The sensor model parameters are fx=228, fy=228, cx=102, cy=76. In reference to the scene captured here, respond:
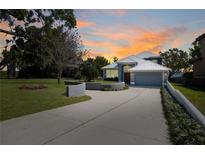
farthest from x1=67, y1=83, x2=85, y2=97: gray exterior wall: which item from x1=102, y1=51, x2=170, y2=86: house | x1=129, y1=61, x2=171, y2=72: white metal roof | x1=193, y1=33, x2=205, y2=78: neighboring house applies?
x1=102, y1=51, x2=170, y2=86: house

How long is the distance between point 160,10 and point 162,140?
6.46 metres

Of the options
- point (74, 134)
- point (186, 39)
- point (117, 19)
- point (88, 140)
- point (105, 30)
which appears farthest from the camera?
point (186, 39)

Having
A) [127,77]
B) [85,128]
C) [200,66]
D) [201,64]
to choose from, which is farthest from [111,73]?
[85,128]

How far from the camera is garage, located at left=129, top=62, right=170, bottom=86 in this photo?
3002cm

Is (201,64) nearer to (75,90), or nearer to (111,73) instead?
(75,90)

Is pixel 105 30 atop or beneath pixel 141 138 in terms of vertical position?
atop

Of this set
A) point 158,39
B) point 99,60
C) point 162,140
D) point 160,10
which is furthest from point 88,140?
point 99,60

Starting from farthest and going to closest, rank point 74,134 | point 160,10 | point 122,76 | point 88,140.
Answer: point 122,76
point 160,10
point 74,134
point 88,140

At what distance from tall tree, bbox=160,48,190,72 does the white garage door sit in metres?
31.1

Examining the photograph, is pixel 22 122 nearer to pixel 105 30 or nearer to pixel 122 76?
pixel 105 30

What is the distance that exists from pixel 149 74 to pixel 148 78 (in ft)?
1.87

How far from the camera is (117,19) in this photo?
11773mm

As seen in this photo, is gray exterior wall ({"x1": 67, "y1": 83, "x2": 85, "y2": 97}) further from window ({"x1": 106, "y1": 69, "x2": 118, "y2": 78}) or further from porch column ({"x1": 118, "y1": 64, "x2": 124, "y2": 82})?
window ({"x1": 106, "y1": 69, "x2": 118, "y2": 78})

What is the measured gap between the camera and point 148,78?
31.2 meters
